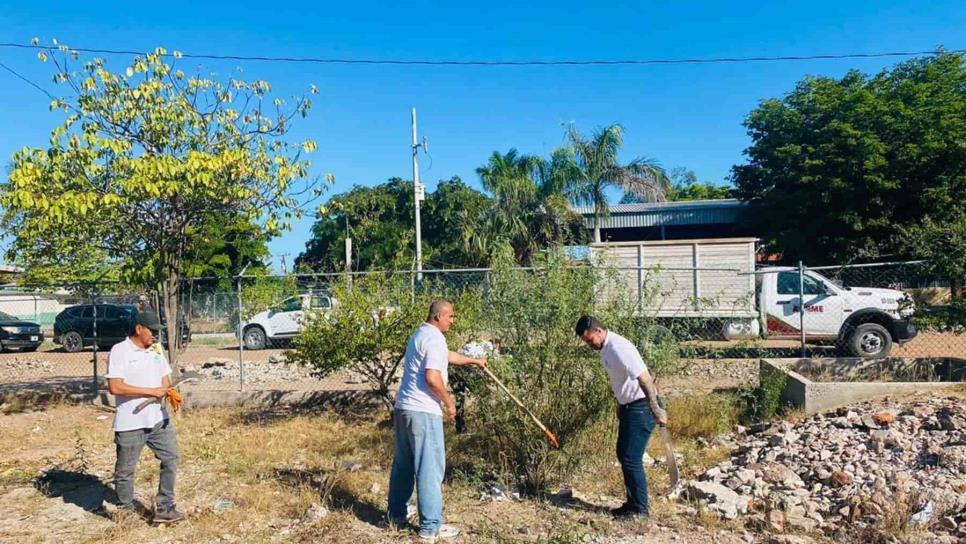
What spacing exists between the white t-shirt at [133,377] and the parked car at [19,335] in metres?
17.2

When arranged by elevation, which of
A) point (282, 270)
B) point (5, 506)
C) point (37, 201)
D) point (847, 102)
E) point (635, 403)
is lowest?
point (5, 506)

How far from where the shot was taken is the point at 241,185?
835 cm

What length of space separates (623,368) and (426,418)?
1.40 m

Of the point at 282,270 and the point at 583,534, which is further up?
the point at 282,270

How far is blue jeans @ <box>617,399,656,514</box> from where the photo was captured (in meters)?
5.00

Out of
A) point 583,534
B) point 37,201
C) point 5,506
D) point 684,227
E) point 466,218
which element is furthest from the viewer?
point 684,227

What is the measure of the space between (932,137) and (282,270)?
21.4 meters

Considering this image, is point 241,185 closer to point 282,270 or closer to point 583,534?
point 282,270

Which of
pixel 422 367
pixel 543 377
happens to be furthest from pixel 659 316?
pixel 422 367

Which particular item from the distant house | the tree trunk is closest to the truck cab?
the tree trunk

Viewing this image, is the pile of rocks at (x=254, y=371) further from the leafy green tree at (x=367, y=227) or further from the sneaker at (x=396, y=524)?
the leafy green tree at (x=367, y=227)

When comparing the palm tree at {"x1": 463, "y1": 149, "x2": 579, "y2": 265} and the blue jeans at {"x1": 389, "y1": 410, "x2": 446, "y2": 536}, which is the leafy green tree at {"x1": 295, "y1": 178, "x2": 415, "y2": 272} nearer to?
the palm tree at {"x1": 463, "y1": 149, "x2": 579, "y2": 265}

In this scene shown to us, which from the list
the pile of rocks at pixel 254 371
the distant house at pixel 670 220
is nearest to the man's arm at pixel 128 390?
the pile of rocks at pixel 254 371

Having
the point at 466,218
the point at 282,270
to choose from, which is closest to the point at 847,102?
the point at 466,218
